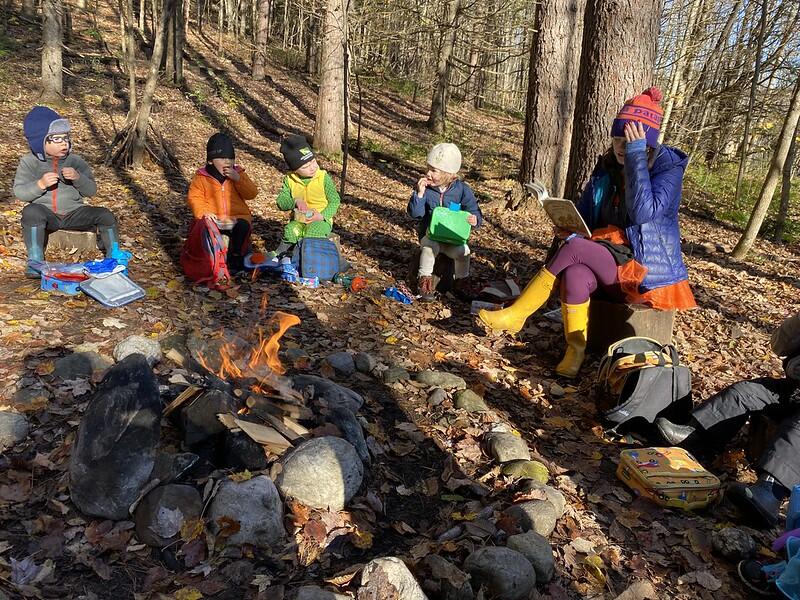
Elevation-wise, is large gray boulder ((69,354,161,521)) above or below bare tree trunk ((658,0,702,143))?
below

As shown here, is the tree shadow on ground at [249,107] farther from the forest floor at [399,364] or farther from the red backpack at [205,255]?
the red backpack at [205,255]

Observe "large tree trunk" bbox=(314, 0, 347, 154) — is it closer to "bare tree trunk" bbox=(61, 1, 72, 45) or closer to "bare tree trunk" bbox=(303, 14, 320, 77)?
"bare tree trunk" bbox=(303, 14, 320, 77)

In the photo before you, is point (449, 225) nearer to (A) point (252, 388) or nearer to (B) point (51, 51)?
(A) point (252, 388)

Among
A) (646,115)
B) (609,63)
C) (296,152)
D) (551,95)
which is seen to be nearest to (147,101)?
(296,152)

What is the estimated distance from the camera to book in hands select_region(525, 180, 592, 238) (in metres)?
4.62

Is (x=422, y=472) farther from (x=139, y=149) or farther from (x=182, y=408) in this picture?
(x=139, y=149)

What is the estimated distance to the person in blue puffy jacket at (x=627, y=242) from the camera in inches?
173

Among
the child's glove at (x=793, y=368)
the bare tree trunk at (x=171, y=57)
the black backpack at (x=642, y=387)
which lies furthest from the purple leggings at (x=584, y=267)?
the bare tree trunk at (x=171, y=57)

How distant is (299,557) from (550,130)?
8002mm

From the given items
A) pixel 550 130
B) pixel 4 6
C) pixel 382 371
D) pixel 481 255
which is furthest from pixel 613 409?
pixel 4 6

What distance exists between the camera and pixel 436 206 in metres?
6.24

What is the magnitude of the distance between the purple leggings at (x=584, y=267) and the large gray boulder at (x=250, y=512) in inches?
116

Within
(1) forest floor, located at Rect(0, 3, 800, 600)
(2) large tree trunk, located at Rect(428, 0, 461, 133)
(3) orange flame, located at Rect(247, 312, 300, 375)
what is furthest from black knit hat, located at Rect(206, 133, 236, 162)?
(2) large tree trunk, located at Rect(428, 0, 461, 133)

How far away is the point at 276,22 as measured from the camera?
1478 inches
